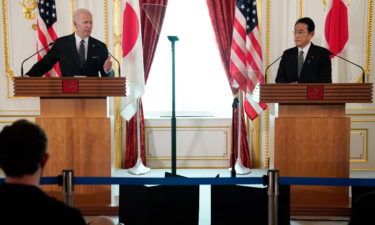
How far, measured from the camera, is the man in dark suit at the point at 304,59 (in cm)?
383

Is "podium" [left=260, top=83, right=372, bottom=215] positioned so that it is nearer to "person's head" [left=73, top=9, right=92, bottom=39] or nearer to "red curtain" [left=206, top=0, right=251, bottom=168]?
"person's head" [left=73, top=9, right=92, bottom=39]

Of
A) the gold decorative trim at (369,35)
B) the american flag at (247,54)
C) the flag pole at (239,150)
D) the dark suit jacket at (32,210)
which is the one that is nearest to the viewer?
the dark suit jacket at (32,210)

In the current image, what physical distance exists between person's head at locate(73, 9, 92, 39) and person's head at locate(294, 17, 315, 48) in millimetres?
2010

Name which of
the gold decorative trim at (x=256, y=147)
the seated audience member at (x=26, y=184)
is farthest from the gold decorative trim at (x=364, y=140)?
the seated audience member at (x=26, y=184)

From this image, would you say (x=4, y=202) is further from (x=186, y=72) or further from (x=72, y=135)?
(x=186, y=72)

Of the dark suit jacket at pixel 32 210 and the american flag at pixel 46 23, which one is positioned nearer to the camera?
the dark suit jacket at pixel 32 210

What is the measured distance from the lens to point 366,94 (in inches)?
136

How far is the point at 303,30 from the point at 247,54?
76.0 inches

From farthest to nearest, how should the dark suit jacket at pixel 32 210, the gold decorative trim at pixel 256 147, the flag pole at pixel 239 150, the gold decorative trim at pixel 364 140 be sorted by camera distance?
the gold decorative trim at pixel 256 147, the gold decorative trim at pixel 364 140, the flag pole at pixel 239 150, the dark suit jacket at pixel 32 210

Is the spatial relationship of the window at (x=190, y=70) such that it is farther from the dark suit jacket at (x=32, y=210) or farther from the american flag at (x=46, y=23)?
the dark suit jacket at (x=32, y=210)

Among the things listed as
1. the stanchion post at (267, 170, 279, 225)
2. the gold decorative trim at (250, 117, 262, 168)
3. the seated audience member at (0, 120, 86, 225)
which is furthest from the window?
the seated audience member at (0, 120, 86, 225)

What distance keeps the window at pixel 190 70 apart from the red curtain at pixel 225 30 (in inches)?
12.0

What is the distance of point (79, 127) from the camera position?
12.0ft

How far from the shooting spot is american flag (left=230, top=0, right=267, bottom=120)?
5.45m
